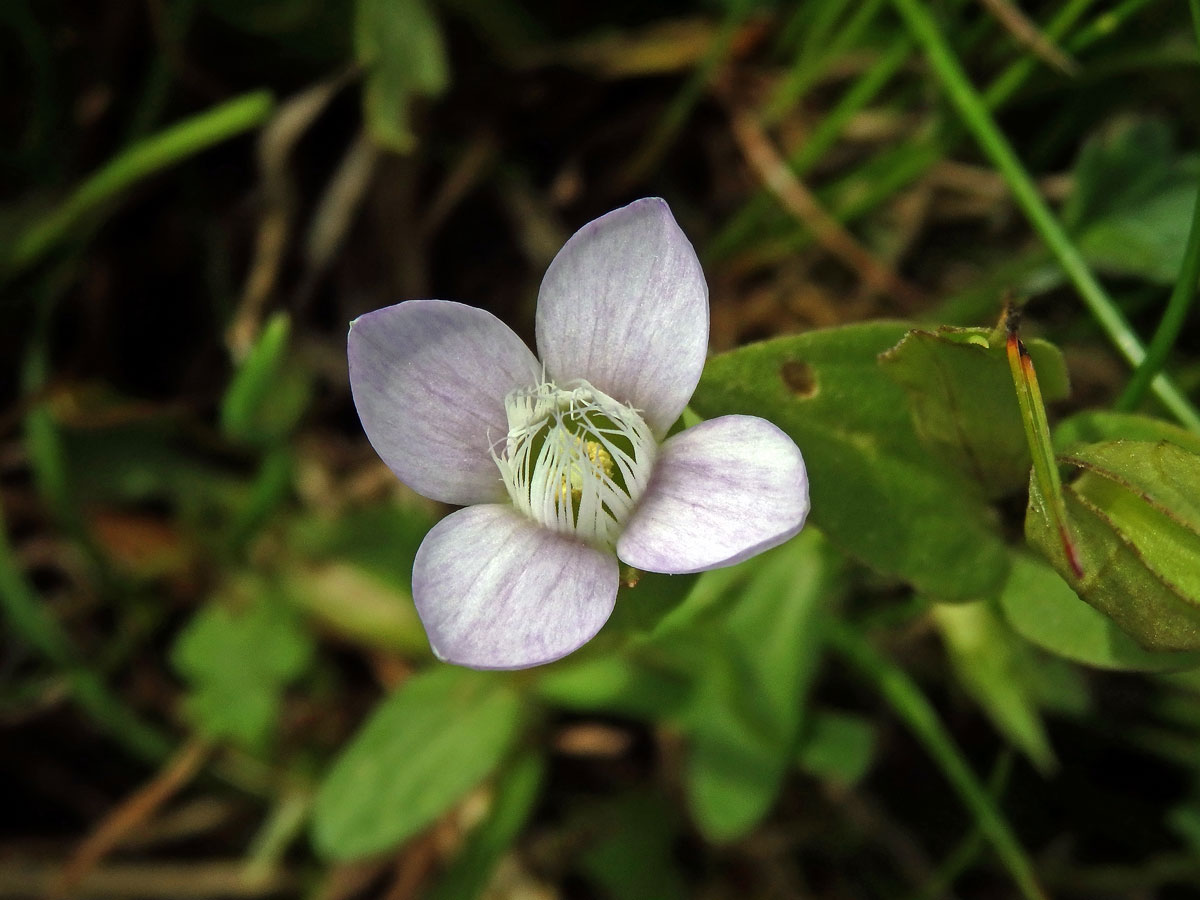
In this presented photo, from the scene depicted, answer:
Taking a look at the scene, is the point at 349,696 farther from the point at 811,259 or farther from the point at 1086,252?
the point at 1086,252

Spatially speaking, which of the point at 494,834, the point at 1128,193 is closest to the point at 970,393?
the point at 1128,193

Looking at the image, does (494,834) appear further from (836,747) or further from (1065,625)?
(1065,625)

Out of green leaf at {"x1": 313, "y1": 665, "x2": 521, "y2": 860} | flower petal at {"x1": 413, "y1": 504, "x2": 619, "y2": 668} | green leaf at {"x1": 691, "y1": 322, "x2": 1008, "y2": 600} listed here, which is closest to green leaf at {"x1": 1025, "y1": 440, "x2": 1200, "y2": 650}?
green leaf at {"x1": 691, "y1": 322, "x2": 1008, "y2": 600}

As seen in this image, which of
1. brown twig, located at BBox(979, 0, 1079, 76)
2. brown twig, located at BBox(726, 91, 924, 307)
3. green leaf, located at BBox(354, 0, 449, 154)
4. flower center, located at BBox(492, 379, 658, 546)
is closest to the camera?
flower center, located at BBox(492, 379, 658, 546)

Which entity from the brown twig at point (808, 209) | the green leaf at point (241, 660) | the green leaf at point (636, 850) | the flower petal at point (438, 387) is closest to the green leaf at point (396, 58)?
the brown twig at point (808, 209)

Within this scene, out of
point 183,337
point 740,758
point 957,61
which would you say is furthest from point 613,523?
point 183,337

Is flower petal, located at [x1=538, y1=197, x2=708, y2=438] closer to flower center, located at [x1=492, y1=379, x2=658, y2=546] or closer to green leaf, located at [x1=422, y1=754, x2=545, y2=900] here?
flower center, located at [x1=492, y1=379, x2=658, y2=546]

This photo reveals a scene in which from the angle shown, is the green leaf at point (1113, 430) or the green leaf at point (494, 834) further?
the green leaf at point (494, 834)

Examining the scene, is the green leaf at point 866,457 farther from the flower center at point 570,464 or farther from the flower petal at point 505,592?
the flower petal at point 505,592

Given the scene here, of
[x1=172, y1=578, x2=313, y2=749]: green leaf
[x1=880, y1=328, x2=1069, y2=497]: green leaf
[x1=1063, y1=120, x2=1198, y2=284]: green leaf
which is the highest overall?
[x1=880, y1=328, x2=1069, y2=497]: green leaf
